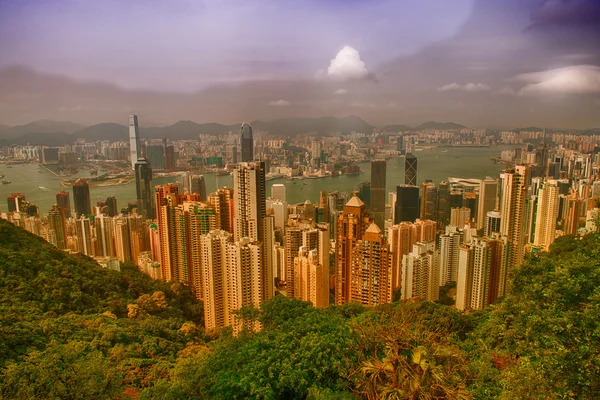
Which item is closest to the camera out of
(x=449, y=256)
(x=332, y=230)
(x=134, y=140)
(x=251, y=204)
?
(x=449, y=256)

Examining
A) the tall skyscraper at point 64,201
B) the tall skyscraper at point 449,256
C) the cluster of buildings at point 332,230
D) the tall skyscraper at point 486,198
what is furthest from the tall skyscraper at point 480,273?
the tall skyscraper at point 64,201

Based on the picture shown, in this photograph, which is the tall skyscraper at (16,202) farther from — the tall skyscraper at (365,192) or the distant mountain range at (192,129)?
the tall skyscraper at (365,192)

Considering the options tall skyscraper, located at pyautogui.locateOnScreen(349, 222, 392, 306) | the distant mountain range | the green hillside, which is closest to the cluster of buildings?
tall skyscraper, located at pyautogui.locateOnScreen(349, 222, 392, 306)

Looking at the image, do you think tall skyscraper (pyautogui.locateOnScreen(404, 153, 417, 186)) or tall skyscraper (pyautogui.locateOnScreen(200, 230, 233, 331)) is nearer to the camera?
tall skyscraper (pyautogui.locateOnScreen(200, 230, 233, 331))

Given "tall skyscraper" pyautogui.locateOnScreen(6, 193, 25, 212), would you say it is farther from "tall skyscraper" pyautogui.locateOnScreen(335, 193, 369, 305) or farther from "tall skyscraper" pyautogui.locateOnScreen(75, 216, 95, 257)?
"tall skyscraper" pyautogui.locateOnScreen(335, 193, 369, 305)

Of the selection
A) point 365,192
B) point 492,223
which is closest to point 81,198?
point 365,192

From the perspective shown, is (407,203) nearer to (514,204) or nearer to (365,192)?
(365,192)

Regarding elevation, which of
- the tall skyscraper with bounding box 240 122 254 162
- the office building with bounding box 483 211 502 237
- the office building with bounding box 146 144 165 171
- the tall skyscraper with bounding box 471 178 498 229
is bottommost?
the office building with bounding box 483 211 502 237
